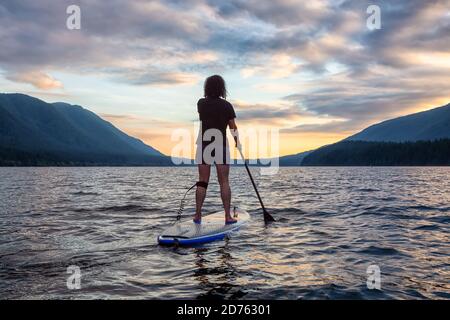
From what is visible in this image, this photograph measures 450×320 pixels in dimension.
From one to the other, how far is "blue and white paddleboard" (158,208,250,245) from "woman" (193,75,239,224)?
871 mm

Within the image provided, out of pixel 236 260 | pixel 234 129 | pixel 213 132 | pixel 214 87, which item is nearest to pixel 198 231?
pixel 236 260

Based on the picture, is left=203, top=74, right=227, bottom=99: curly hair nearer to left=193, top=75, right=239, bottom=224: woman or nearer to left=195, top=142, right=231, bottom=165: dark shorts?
left=193, top=75, right=239, bottom=224: woman

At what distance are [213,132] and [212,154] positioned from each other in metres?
0.59

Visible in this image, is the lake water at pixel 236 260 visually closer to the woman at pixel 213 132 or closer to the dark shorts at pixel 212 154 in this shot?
the woman at pixel 213 132

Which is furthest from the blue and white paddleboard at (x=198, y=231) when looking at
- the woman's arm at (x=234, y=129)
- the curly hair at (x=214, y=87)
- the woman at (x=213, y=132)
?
the curly hair at (x=214, y=87)

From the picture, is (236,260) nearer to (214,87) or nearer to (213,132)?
(213,132)

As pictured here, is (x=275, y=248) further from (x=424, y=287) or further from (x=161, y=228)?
(x=161, y=228)

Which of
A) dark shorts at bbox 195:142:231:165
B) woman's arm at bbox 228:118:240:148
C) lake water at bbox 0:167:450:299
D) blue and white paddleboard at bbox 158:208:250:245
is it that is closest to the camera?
lake water at bbox 0:167:450:299

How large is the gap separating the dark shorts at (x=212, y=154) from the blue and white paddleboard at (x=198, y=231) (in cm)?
177

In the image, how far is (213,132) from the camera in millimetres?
10328

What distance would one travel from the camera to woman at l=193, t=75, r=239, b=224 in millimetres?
10266

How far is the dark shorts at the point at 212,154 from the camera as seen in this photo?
10.2 meters

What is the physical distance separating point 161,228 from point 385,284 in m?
7.21

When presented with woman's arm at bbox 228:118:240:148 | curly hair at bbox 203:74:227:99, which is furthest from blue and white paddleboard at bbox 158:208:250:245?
curly hair at bbox 203:74:227:99
